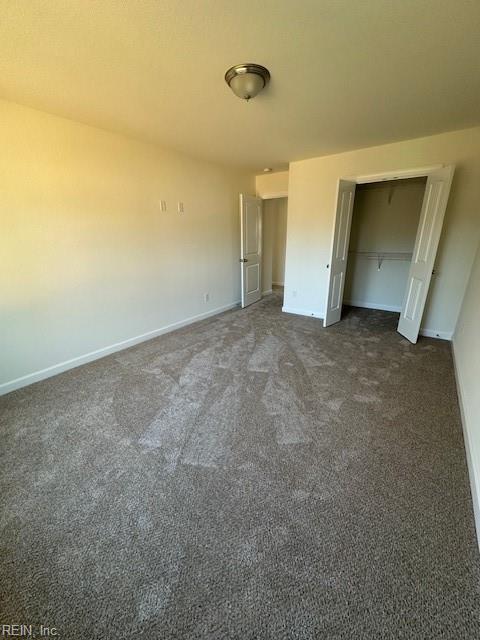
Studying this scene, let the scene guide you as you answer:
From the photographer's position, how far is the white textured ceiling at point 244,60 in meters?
1.23

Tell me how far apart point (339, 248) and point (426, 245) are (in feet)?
3.34

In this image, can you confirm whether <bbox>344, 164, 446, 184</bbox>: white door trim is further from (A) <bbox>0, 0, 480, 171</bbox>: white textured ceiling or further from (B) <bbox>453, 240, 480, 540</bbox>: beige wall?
(B) <bbox>453, 240, 480, 540</bbox>: beige wall

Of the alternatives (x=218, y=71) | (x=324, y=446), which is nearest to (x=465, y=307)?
(x=324, y=446)

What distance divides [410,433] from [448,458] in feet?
0.79

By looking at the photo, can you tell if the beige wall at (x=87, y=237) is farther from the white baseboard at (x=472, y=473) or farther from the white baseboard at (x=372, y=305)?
the white baseboard at (x=472, y=473)

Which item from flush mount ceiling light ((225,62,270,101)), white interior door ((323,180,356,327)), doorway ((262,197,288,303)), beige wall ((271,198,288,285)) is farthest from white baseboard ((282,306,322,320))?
flush mount ceiling light ((225,62,270,101))

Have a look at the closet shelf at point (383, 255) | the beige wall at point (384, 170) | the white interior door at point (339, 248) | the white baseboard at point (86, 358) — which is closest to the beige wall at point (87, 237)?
the white baseboard at point (86, 358)

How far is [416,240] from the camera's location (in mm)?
3176

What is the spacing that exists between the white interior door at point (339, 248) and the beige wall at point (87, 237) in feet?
6.29

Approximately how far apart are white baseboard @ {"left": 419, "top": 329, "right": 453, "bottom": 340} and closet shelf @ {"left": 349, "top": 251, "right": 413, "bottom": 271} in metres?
1.49

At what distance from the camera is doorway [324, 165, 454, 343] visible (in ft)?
9.32

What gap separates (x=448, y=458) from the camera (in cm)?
164

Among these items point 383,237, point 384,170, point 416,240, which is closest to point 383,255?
point 383,237

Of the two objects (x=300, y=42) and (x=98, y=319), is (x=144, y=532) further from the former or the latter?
(x=300, y=42)
